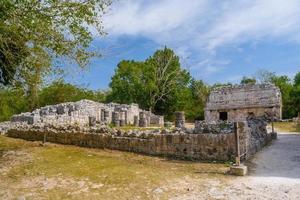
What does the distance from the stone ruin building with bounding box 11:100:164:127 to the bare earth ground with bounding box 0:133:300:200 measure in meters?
12.1

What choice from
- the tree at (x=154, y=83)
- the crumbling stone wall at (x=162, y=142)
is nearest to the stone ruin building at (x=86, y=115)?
the crumbling stone wall at (x=162, y=142)

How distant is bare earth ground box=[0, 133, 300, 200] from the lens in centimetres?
1020

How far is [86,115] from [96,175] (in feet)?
72.7

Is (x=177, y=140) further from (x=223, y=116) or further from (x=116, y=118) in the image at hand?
(x=223, y=116)

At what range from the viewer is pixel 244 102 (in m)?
42.7

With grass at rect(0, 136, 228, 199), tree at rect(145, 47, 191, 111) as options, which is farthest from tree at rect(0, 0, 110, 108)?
tree at rect(145, 47, 191, 111)

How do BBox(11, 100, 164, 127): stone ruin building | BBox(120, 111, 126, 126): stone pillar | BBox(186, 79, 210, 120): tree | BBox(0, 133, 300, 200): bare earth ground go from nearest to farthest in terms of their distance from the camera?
BBox(0, 133, 300, 200): bare earth ground, BBox(11, 100, 164, 127): stone ruin building, BBox(120, 111, 126, 126): stone pillar, BBox(186, 79, 210, 120): tree

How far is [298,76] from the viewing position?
60.5m

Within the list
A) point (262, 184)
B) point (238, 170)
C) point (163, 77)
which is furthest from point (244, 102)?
point (262, 184)

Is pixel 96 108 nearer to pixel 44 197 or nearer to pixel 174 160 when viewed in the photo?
pixel 174 160

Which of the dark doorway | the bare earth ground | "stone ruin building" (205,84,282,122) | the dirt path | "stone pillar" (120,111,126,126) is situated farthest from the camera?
the dark doorway

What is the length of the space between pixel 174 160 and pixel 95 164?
10.3ft

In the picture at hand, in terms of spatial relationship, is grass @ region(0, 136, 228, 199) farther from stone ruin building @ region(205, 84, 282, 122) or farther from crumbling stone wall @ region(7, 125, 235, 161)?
stone ruin building @ region(205, 84, 282, 122)

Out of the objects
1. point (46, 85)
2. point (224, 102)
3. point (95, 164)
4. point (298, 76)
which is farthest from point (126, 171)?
point (298, 76)
